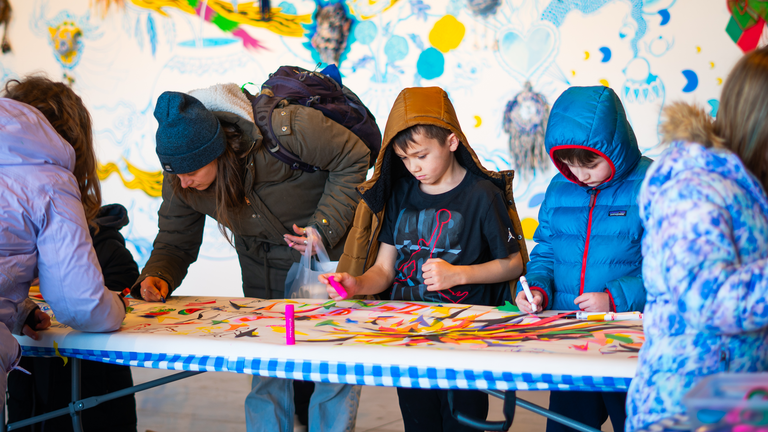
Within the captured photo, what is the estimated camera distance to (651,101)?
10.9 feet

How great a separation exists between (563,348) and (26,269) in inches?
44.4

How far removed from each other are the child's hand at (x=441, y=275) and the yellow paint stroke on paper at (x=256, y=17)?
9.21 feet

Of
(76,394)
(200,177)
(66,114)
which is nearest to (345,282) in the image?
(200,177)

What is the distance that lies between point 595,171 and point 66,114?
52.6 inches

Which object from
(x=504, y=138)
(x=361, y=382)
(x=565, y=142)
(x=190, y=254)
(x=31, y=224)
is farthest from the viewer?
(x=504, y=138)

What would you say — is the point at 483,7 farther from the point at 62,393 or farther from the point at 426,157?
the point at 62,393

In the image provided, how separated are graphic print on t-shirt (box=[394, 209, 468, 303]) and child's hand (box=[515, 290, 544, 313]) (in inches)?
8.5

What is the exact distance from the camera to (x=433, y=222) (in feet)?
5.34

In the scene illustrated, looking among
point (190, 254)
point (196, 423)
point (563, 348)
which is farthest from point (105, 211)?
point (563, 348)

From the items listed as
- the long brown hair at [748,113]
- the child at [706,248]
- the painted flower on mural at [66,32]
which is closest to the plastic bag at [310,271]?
the child at [706,248]

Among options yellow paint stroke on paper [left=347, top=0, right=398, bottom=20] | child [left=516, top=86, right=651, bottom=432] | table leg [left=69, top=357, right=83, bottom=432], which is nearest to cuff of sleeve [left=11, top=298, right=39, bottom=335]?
table leg [left=69, top=357, right=83, bottom=432]

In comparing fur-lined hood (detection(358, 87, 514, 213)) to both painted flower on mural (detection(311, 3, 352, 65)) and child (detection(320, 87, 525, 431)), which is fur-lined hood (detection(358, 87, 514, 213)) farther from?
painted flower on mural (detection(311, 3, 352, 65))

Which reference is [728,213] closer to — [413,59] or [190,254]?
[190,254]

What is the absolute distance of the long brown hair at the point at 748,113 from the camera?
78 centimetres
